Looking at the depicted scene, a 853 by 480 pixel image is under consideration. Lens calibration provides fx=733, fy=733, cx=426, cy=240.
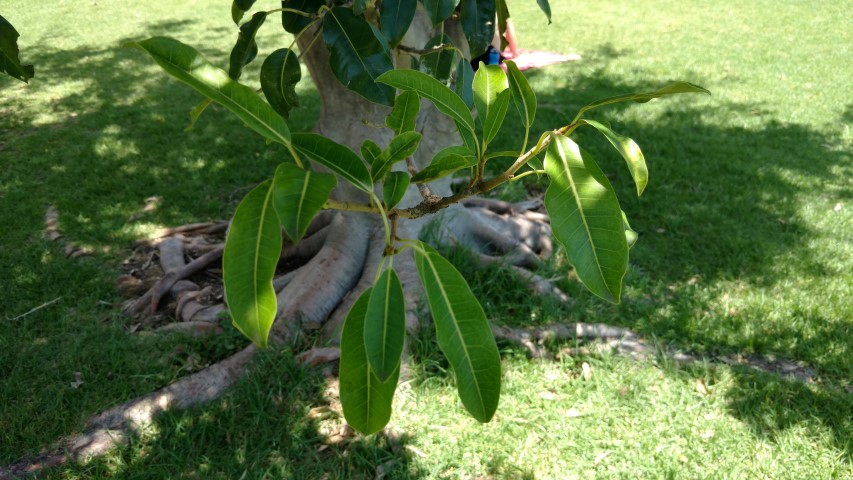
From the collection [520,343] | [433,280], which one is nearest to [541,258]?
[520,343]

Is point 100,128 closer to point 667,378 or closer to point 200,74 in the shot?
point 667,378

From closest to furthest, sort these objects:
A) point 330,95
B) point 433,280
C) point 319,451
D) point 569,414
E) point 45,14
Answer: point 433,280
point 319,451
point 569,414
point 330,95
point 45,14

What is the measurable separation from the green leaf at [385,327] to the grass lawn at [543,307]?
5.72ft

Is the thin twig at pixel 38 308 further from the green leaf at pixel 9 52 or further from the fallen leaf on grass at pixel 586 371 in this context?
the fallen leaf on grass at pixel 586 371

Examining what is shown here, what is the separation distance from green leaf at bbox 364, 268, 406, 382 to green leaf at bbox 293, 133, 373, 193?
174mm

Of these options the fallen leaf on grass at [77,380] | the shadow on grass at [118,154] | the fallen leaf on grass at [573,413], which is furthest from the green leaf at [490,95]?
the shadow on grass at [118,154]

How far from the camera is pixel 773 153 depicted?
589 cm

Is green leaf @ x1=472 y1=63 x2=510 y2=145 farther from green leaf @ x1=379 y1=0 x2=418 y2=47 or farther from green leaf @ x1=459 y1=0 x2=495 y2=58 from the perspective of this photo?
green leaf @ x1=459 y1=0 x2=495 y2=58

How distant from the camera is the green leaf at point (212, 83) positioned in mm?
1113

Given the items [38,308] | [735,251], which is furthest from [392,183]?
[735,251]

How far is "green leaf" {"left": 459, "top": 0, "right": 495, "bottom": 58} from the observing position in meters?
2.10

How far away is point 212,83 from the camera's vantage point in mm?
1145

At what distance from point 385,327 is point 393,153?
12.4 inches

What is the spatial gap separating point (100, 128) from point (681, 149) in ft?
16.1
